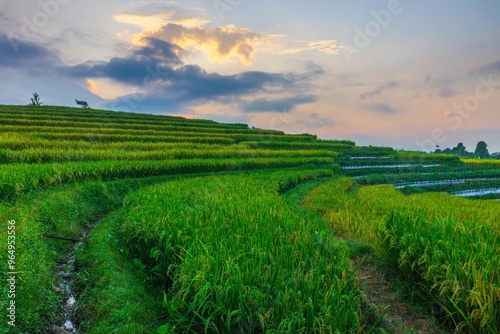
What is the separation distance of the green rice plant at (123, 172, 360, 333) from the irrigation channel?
108 cm

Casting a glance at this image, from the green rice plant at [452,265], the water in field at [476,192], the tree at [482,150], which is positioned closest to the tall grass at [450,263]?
the green rice plant at [452,265]

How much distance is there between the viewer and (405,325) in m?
3.84

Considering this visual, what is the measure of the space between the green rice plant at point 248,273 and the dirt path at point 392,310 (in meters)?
0.59

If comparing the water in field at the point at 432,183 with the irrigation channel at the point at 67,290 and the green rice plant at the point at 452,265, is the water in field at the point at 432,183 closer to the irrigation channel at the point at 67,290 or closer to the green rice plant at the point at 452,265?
the green rice plant at the point at 452,265

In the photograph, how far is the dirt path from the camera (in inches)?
147

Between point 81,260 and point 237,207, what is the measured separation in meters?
2.95

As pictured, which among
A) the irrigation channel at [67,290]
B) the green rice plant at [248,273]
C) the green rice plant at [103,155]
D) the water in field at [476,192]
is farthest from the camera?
the water in field at [476,192]

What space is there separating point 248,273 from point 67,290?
10.5 ft

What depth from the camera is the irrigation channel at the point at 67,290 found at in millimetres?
4121

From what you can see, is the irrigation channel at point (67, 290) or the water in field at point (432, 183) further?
the water in field at point (432, 183)

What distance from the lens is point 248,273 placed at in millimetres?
3381
